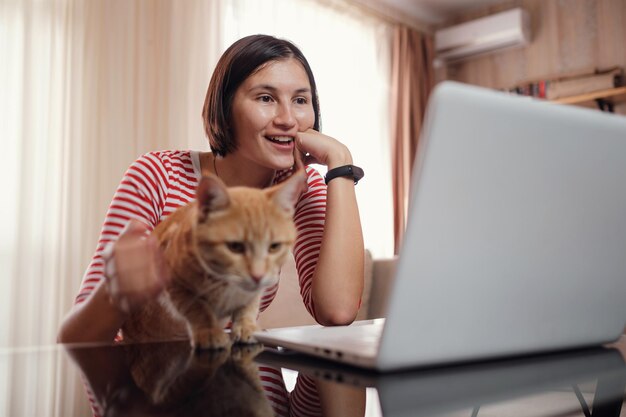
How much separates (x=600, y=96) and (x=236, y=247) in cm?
348

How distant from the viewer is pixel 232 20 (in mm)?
3076

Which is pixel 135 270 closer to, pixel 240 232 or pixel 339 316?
pixel 240 232

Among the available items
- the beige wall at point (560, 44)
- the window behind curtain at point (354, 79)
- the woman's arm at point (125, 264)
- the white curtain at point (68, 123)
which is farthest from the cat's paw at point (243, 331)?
the beige wall at point (560, 44)

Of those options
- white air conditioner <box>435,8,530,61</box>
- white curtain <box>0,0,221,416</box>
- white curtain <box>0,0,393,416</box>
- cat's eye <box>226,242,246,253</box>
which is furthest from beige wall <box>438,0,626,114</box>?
cat's eye <box>226,242,246,253</box>

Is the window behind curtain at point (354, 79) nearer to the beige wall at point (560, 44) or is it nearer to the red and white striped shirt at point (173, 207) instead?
the beige wall at point (560, 44)

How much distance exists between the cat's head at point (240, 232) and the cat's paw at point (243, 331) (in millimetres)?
140

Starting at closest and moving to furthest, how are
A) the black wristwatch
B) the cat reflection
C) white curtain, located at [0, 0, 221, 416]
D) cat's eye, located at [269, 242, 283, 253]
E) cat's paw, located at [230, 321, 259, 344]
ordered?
the cat reflection < cat's eye, located at [269, 242, 283, 253] < cat's paw, located at [230, 321, 259, 344] < the black wristwatch < white curtain, located at [0, 0, 221, 416]

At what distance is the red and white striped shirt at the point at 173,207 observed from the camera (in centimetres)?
74

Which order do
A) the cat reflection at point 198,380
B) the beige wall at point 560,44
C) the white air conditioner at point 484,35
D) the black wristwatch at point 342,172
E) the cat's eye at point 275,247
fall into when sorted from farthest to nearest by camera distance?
the white air conditioner at point 484,35
the beige wall at point 560,44
the black wristwatch at point 342,172
the cat's eye at point 275,247
the cat reflection at point 198,380

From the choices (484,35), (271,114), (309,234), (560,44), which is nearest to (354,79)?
(484,35)

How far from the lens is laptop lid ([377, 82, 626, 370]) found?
497mm

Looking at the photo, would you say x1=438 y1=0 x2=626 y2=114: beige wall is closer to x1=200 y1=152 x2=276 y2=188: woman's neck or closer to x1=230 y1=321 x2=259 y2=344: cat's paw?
x1=200 y1=152 x2=276 y2=188: woman's neck

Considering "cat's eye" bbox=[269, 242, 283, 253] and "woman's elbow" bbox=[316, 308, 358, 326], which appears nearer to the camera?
"cat's eye" bbox=[269, 242, 283, 253]

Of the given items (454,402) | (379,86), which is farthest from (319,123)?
(379,86)
